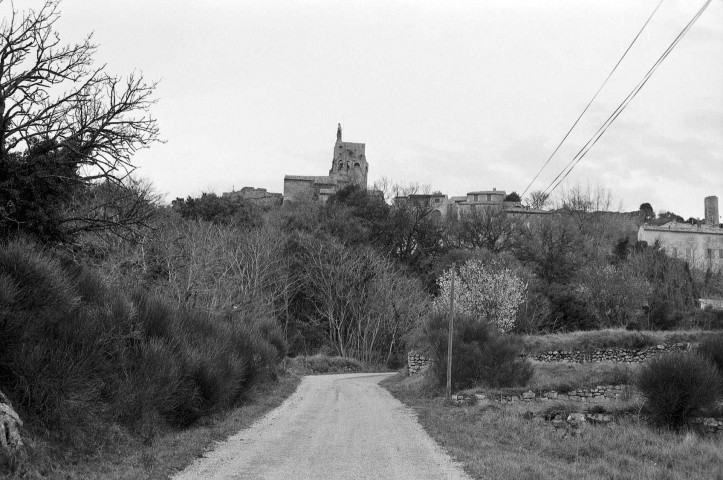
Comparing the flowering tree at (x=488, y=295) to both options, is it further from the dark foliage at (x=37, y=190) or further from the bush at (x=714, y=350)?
the dark foliage at (x=37, y=190)

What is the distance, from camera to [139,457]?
10.9 metres

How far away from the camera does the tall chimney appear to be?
10925 centimetres

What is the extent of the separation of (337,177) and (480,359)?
95.4 metres

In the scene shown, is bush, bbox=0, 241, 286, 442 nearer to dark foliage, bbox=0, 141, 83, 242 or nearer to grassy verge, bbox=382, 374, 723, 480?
dark foliage, bbox=0, 141, 83, 242

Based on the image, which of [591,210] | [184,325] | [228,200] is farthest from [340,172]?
[184,325]

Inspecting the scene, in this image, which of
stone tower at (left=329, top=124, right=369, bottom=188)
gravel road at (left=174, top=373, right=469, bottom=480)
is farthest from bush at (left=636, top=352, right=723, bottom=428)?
stone tower at (left=329, top=124, right=369, bottom=188)

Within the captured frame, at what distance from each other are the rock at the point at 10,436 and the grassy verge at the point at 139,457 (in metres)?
0.26

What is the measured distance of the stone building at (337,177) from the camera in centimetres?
10544

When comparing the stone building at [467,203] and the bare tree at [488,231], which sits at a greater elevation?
the stone building at [467,203]

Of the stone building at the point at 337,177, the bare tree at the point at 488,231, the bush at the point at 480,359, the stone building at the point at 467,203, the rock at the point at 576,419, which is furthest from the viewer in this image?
the stone building at the point at 337,177

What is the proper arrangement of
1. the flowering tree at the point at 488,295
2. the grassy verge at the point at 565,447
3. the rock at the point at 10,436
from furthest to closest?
the flowering tree at the point at 488,295 → the grassy verge at the point at 565,447 → the rock at the point at 10,436

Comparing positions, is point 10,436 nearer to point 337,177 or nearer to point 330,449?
point 330,449

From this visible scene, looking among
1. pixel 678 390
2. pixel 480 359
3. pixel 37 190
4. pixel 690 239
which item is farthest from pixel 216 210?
pixel 690 239

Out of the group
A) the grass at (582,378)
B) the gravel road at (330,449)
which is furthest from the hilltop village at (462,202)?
the gravel road at (330,449)
